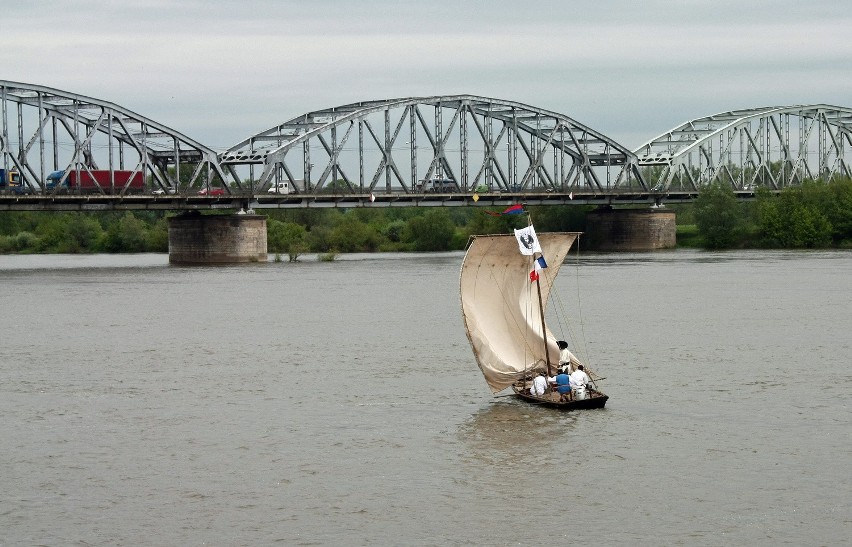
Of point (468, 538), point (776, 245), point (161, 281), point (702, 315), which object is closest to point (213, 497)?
point (468, 538)

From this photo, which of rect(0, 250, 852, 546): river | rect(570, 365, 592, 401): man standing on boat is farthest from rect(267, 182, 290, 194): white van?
rect(570, 365, 592, 401): man standing on boat

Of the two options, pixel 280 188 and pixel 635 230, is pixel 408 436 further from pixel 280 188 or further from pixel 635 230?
pixel 635 230

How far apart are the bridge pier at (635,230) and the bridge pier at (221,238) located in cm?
4717

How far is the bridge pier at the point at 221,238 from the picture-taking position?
420 feet

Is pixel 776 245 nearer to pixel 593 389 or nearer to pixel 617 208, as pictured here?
pixel 617 208

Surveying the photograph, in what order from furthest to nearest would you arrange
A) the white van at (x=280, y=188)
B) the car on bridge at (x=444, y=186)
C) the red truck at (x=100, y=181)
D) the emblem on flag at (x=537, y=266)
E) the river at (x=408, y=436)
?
the car on bridge at (x=444, y=186) < the white van at (x=280, y=188) < the red truck at (x=100, y=181) < the emblem on flag at (x=537, y=266) < the river at (x=408, y=436)

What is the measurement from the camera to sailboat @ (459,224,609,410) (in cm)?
3481

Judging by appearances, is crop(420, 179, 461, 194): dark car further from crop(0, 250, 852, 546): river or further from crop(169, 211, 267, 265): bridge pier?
crop(0, 250, 852, 546): river

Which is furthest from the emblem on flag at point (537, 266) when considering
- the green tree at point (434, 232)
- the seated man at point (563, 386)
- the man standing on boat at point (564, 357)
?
the green tree at point (434, 232)

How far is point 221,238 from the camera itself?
128m

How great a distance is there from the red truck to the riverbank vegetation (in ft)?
52.2

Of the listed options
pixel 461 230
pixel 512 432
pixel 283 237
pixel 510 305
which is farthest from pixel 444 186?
pixel 512 432

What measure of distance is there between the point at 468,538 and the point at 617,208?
486ft

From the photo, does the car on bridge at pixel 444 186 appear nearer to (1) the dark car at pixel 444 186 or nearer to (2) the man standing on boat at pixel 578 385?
(1) the dark car at pixel 444 186
